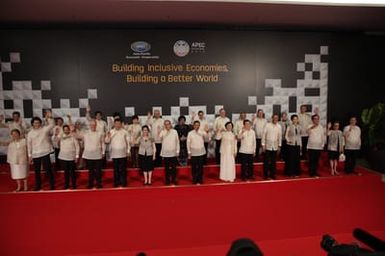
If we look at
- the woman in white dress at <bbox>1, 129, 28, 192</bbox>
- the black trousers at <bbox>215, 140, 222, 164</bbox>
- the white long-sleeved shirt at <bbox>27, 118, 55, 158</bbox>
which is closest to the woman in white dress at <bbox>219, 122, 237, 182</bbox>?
the black trousers at <bbox>215, 140, 222, 164</bbox>

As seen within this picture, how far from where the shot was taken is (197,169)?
228 inches

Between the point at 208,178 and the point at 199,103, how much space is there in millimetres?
2184

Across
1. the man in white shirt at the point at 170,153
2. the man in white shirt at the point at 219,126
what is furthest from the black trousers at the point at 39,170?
the man in white shirt at the point at 219,126

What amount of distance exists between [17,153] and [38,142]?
0.36m

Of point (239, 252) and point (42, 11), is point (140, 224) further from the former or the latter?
point (42, 11)

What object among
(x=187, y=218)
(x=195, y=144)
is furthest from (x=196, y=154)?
(x=187, y=218)

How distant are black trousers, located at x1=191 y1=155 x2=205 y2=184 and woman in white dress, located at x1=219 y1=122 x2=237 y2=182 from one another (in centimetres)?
40

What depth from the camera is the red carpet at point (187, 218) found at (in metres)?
4.39

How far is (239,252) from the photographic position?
137 centimetres

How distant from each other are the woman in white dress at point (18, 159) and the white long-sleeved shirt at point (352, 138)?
5760 millimetres

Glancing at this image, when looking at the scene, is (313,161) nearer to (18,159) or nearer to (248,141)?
(248,141)

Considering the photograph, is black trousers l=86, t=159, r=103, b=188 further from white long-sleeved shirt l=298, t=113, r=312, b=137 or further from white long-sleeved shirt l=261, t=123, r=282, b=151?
white long-sleeved shirt l=298, t=113, r=312, b=137

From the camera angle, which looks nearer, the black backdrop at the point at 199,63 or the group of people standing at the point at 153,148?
the group of people standing at the point at 153,148

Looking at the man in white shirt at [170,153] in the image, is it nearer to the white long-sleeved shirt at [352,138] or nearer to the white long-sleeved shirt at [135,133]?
the white long-sleeved shirt at [135,133]
